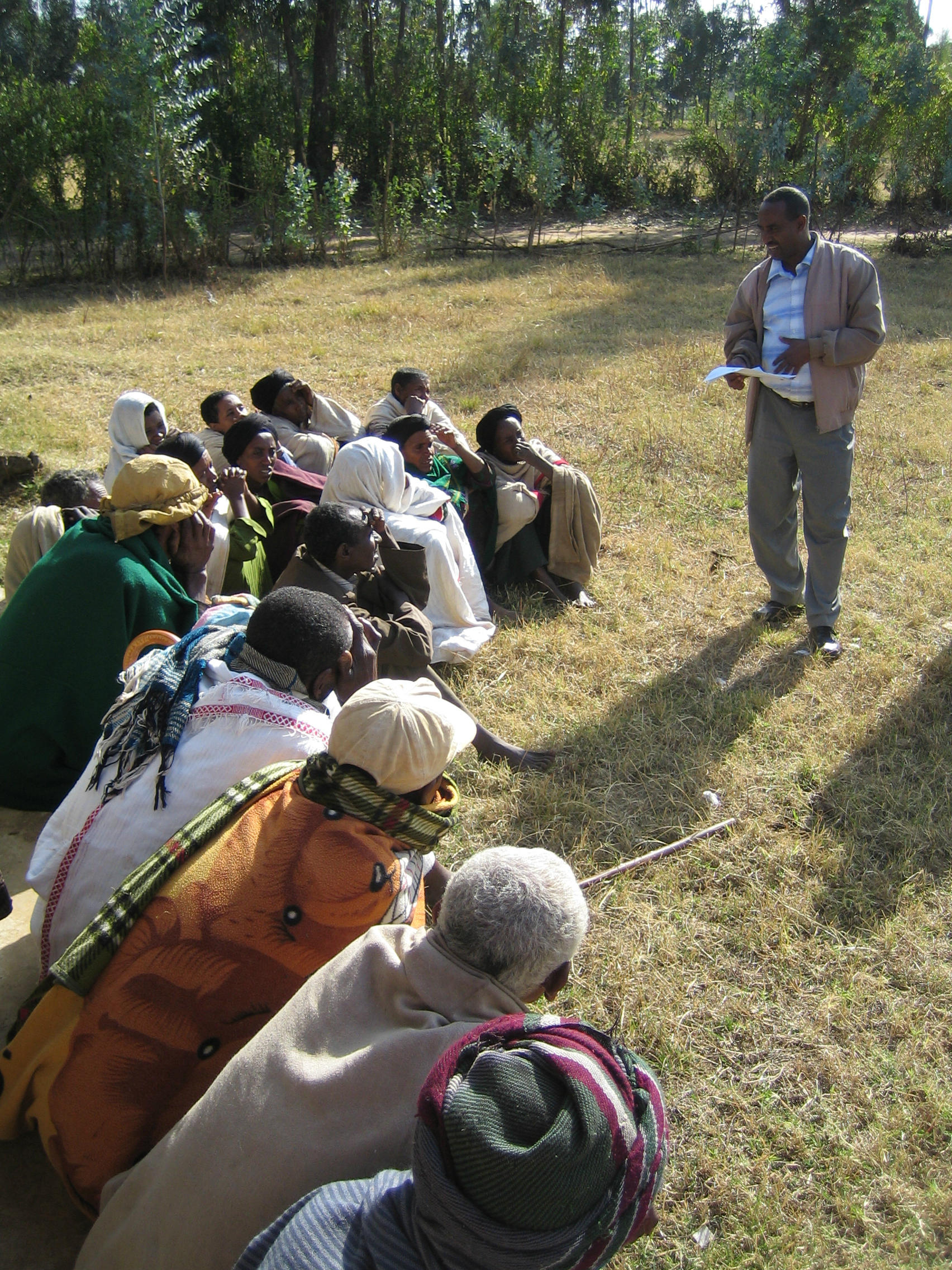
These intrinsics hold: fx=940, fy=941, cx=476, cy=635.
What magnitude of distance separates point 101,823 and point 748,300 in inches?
137

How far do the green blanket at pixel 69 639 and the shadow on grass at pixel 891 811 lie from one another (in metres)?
2.29

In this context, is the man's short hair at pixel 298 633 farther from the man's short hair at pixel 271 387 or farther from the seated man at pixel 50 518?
the man's short hair at pixel 271 387

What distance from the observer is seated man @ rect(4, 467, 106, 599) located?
11.8ft

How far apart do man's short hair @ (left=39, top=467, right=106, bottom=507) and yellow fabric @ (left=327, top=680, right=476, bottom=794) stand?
255 centimetres

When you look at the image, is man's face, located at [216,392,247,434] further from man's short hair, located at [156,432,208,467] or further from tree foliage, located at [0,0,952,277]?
tree foliage, located at [0,0,952,277]

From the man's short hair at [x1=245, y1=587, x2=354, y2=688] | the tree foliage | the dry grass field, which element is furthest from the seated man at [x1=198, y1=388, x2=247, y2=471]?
the tree foliage

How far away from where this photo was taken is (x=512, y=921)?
1562 mm

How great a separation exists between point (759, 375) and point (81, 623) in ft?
9.40

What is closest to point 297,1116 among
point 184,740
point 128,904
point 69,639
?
point 128,904

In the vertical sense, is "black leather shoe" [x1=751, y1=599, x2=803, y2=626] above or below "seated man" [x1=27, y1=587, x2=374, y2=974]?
below

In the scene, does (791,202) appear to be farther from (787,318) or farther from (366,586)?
(366,586)

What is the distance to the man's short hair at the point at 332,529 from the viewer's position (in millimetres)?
3283

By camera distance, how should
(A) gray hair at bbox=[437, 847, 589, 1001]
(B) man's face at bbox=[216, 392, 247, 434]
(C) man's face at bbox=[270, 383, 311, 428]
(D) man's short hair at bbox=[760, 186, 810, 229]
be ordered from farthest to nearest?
(C) man's face at bbox=[270, 383, 311, 428], (B) man's face at bbox=[216, 392, 247, 434], (D) man's short hair at bbox=[760, 186, 810, 229], (A) gray hair at bbox=[437, 847, 589, 1001]

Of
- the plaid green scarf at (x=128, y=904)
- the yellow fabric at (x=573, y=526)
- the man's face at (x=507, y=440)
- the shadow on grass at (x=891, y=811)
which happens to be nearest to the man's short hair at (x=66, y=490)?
the man's face at (x=507, y=440)
